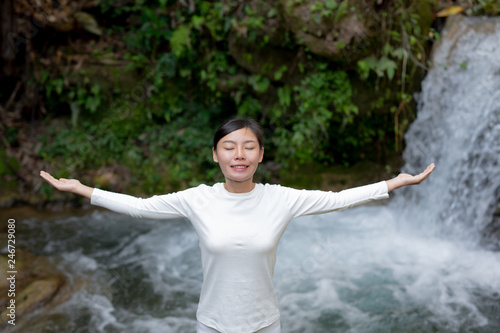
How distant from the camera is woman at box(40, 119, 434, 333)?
186cm

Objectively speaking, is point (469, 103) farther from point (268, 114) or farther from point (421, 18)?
point (268, 114)

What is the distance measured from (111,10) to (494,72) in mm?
6772

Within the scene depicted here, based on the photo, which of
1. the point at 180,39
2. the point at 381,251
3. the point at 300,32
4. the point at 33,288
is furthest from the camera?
the point at 180,39

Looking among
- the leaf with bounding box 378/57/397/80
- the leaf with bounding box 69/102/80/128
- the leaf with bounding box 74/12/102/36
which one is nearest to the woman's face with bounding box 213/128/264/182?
the leaf with bounding box 378/57/397/80

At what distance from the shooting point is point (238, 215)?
1.90m

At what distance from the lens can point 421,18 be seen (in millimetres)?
6352

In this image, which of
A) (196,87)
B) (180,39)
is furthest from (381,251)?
(180,39)

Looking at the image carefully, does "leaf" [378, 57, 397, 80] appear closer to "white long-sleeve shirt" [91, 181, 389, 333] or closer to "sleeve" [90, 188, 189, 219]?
"white long-sleeve shirt" [91, 181, 389, 333]

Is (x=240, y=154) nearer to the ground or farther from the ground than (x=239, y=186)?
farther from the ground

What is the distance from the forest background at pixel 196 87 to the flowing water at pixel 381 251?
0.65 meters

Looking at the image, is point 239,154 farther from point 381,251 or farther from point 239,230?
point 381,251

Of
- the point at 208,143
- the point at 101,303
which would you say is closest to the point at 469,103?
the point at 208,143

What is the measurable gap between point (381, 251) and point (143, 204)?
4312 millimetres

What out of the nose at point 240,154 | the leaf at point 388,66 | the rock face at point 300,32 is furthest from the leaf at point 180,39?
the nose at point 240,154
